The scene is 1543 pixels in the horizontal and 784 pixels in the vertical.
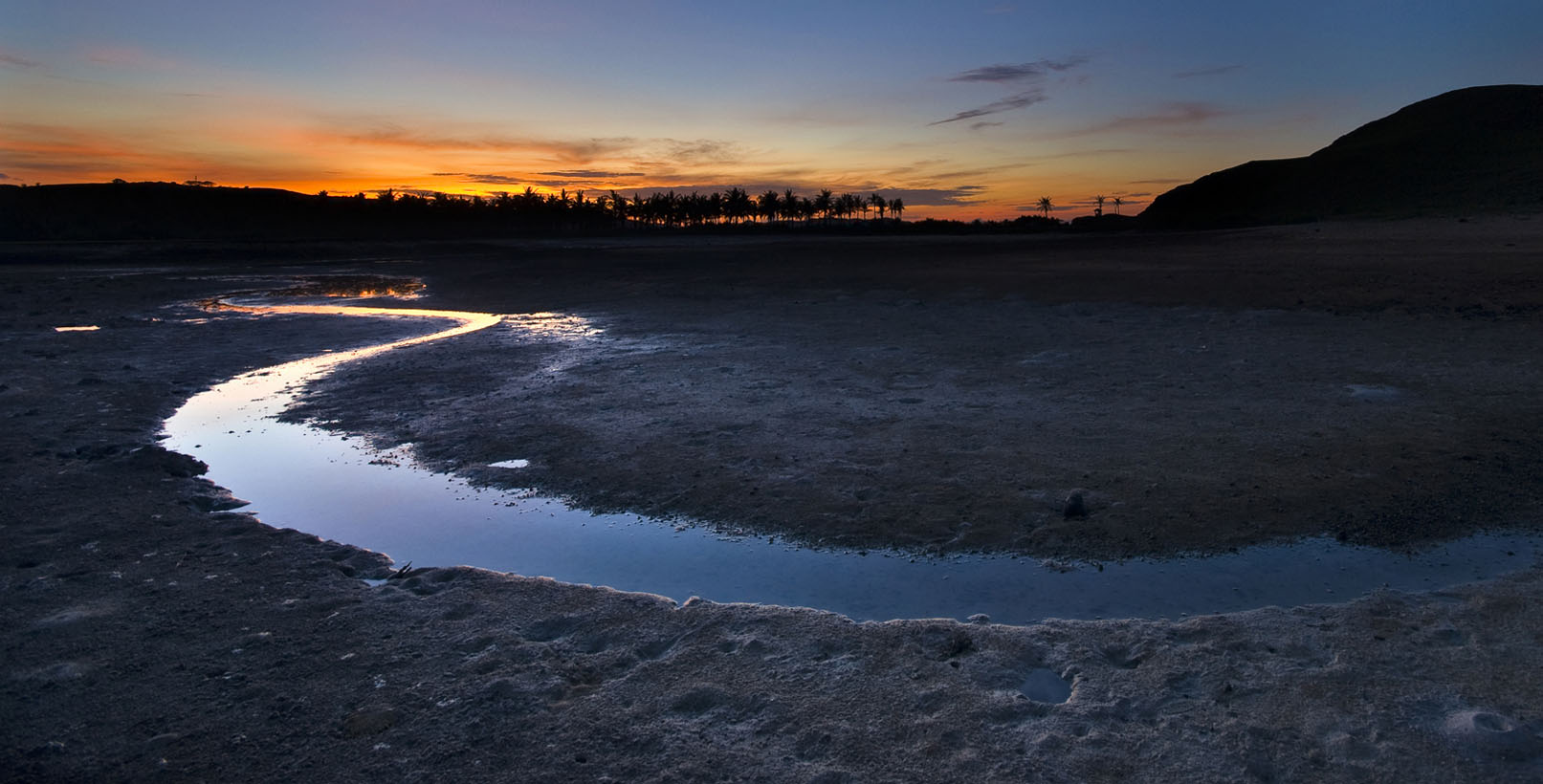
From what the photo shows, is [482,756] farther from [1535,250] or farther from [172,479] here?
[1535,250]

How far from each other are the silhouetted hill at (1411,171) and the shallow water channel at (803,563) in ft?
186

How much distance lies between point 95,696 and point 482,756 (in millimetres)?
1832

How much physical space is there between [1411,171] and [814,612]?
106 m

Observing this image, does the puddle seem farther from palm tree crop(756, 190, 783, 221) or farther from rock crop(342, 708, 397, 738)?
palm tree crop(756, 190, 783, 221)

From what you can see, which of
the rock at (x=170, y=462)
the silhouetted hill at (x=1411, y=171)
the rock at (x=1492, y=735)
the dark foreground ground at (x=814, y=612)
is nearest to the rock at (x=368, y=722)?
the dark foreground ground at (x=814, y=612)

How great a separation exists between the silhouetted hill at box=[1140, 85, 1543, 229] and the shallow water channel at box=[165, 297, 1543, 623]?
186ft

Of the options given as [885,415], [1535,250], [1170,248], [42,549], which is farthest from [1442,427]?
[1170,248]

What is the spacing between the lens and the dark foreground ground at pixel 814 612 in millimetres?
3244

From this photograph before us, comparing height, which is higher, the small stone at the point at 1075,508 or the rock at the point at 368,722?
the small stone at the point at 1075,508

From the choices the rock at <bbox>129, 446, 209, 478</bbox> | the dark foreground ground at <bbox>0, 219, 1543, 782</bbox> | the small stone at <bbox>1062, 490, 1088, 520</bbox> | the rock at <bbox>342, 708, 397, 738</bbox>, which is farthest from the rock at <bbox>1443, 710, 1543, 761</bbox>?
the rock at <bbox>129, 446, 209, 478</bbox>

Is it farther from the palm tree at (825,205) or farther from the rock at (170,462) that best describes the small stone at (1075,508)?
the palm tree at (825,205)

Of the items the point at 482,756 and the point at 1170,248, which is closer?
the point at 482,756

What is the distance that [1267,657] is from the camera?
12.4 ft

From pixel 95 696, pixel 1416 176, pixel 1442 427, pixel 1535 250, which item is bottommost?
pixel 95 696
